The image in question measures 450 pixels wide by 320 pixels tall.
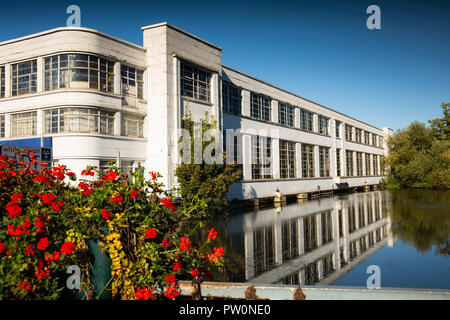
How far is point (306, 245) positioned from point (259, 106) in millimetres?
20597

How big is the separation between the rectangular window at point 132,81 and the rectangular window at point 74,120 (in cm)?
219

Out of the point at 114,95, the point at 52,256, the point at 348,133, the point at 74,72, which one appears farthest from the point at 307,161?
the point at 52,256

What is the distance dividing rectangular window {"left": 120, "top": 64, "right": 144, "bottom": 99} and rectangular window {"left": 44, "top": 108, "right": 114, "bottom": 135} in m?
2.19

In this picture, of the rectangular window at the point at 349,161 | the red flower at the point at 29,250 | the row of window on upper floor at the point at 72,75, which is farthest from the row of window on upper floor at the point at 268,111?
the red flower at the point at 29,250

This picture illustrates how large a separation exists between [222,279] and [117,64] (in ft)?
52.0

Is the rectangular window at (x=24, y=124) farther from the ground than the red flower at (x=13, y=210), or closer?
farther from the ground

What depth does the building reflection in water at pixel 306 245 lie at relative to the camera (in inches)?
311

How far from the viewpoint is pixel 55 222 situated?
3.89 meters

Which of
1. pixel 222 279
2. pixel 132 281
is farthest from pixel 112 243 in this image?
pixel 222 279

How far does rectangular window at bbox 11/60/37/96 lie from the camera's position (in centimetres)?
1998

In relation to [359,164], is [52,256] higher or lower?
lower

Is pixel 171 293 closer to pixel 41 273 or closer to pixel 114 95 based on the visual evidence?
pixel 41 273

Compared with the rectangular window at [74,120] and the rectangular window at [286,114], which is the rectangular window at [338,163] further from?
the rectangular window at [74,120]

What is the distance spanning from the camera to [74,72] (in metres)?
18.8
